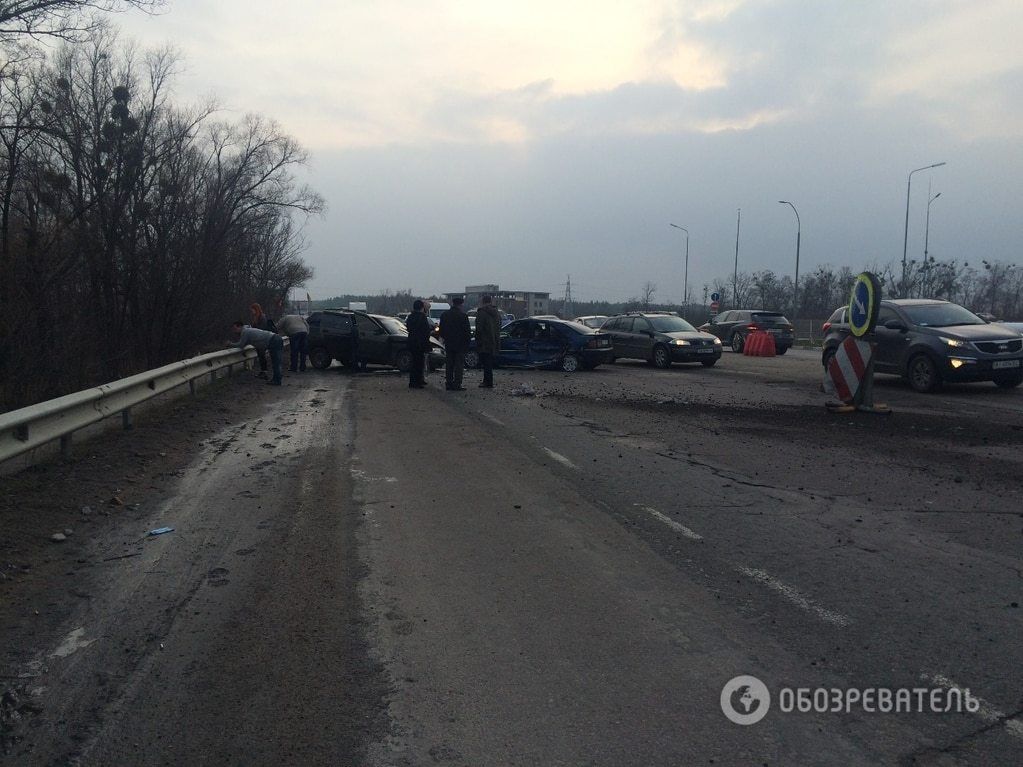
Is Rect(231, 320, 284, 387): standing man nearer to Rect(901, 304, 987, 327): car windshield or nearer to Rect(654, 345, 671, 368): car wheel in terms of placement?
Rect(654, 345, 671, 368): car wheel

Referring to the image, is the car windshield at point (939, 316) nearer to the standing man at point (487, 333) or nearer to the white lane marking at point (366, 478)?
the standing man at point (487, 333)

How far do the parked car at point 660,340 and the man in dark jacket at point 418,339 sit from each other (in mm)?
8899

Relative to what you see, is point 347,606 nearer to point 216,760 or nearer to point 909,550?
point 216,760

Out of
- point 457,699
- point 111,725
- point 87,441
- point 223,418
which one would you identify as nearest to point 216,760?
point 111,725

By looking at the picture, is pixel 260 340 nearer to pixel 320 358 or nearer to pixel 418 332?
pixel 418 332

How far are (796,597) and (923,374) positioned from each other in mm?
12888

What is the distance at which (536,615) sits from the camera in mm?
4699

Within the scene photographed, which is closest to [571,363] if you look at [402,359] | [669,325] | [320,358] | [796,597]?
[669,325]

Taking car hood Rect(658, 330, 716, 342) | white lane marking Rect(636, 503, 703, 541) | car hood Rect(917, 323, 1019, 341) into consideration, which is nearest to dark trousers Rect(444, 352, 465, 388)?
car hood Rect(658, 330, 716, 342)

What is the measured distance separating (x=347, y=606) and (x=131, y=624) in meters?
1.17

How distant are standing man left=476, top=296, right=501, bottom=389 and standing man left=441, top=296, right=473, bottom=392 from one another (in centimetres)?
67

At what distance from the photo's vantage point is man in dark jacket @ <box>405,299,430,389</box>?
18.0 m

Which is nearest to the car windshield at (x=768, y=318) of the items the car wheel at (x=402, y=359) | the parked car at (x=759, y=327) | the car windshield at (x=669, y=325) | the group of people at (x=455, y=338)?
the parked car at (x=759, y=327)

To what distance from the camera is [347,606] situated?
4820 millimetres
